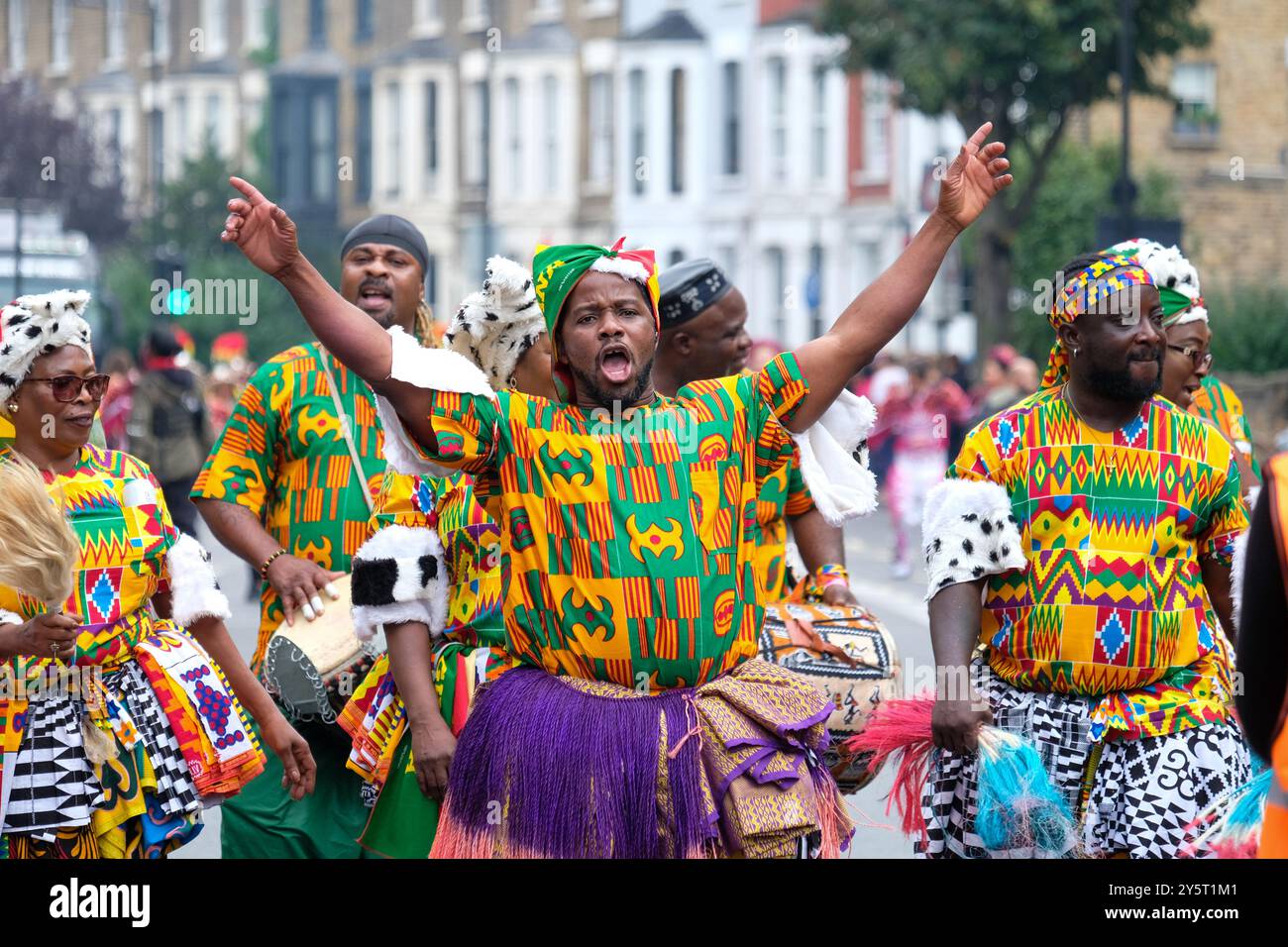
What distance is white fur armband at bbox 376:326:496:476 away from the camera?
442cm

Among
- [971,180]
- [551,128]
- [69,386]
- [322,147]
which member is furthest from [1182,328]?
[322,147]

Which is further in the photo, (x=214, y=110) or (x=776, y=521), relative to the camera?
(x=214, y=110)

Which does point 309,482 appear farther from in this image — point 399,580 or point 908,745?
point 908,745

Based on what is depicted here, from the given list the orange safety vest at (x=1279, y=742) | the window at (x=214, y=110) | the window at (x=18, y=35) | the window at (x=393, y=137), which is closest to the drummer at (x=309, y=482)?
the orange safety vest at (x=1279, y=742)

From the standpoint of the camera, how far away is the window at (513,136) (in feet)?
182

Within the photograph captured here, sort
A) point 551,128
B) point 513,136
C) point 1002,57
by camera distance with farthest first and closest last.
Answer: point 513,136
point 551,128
point 1002,57

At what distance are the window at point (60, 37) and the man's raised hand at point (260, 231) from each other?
58.9m

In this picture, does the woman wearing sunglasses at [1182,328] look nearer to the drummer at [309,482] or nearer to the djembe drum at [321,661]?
the drummer at [309,482]

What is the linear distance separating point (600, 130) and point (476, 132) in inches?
173

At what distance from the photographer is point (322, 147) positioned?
60.6 meters

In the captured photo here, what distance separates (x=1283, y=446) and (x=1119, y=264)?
497 inches

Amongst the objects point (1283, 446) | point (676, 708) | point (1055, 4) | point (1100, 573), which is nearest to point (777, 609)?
point (1100, 573)
